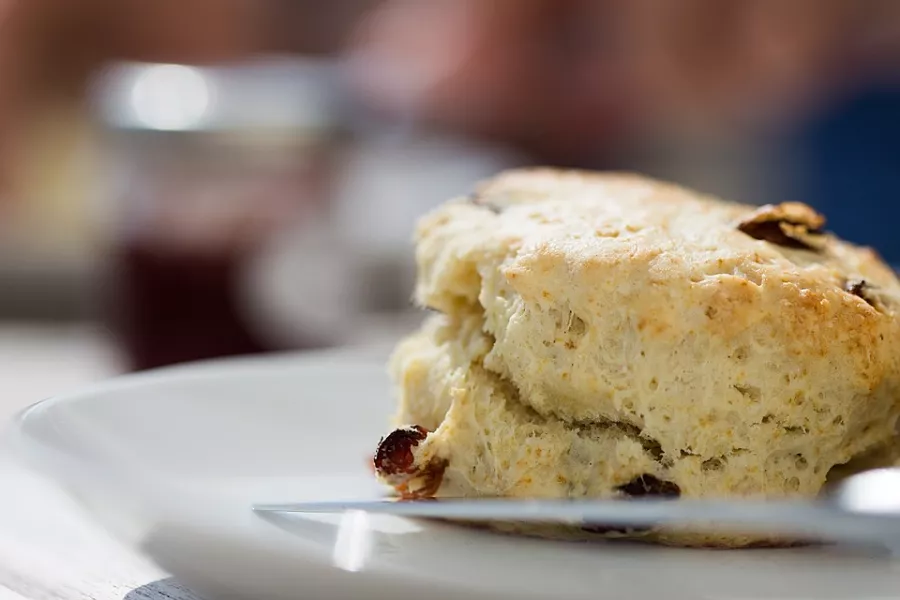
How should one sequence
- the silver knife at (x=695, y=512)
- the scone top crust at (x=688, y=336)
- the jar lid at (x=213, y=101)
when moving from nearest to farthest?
the silver knife at (x=695, y=512)
the scone top crust at (x=688, y=336)
the jar lid at (x=213, y=101)

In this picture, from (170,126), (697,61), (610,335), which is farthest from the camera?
(697,61)

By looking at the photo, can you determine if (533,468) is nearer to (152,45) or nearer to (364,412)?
(364,412)

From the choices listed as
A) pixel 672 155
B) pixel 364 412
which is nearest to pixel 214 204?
pixel 364 412

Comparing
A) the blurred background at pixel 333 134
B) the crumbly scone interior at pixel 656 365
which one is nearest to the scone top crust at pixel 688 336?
the crumbly scone interior at pixel 656 365

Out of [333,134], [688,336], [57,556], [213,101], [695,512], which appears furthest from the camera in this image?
[333,134]

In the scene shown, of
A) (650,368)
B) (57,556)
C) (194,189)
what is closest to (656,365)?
(650,368)

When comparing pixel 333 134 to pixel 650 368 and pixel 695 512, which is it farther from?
pixel 695 512

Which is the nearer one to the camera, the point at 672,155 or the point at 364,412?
the point at 364,412

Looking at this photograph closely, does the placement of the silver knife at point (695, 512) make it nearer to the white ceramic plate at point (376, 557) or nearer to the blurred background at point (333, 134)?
the white ceramic plate at point (376, 557)
